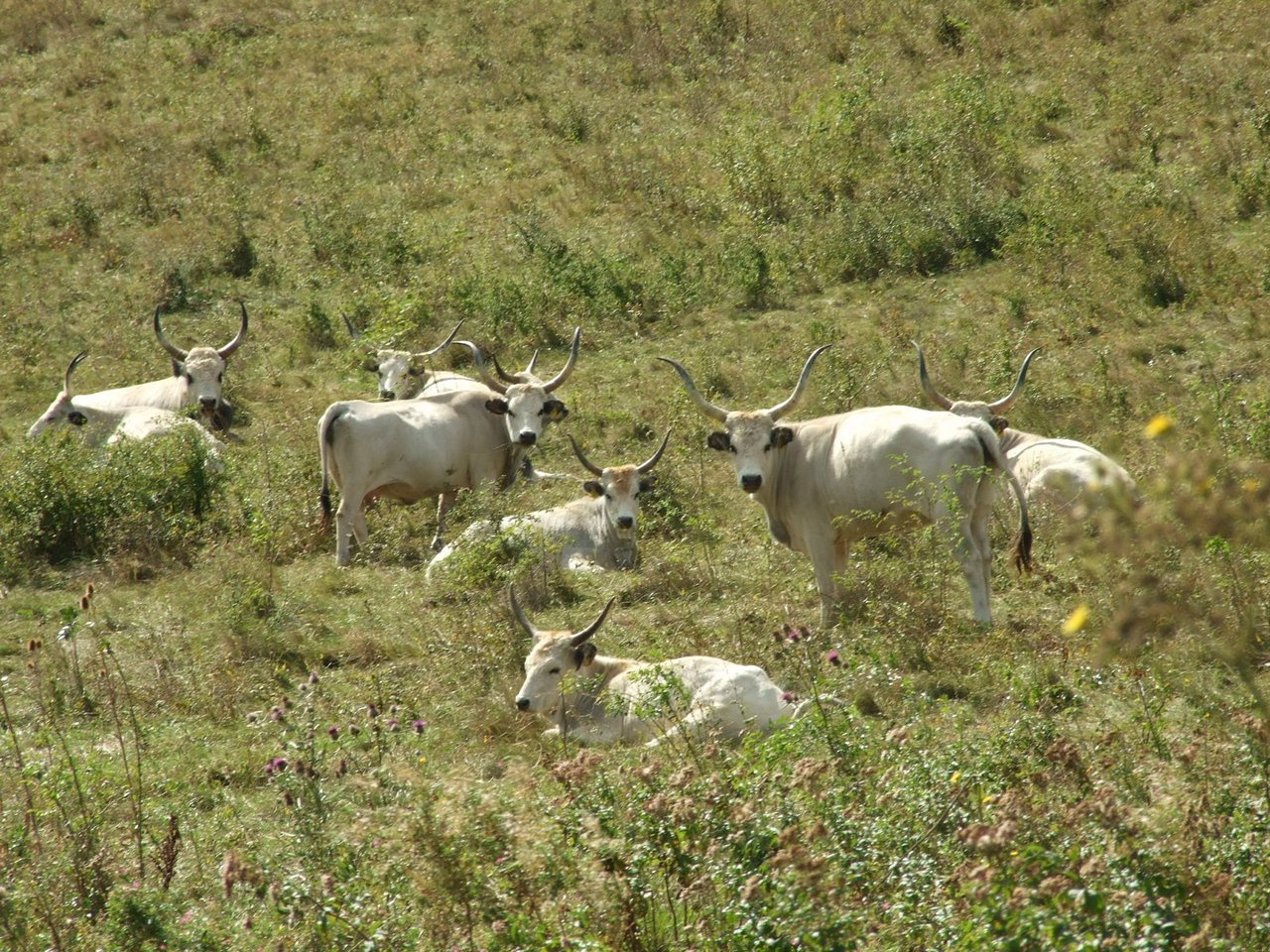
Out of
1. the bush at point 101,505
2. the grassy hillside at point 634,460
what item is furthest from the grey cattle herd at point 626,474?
the bush at point 101,505

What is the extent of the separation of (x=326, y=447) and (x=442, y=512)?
1180 mm

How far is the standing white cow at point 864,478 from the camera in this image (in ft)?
32.8

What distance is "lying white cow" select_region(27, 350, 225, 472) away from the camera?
14.5m

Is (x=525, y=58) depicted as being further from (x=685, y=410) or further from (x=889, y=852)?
(x=889, y=852)

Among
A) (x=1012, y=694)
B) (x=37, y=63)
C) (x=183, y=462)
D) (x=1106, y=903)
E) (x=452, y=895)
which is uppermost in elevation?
(x=1106, y=903)

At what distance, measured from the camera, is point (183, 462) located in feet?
42.8

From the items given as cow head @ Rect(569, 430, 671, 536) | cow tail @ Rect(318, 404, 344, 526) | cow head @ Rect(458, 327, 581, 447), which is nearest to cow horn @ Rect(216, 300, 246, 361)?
cow head @ Rect(458, 327, 581, 447)

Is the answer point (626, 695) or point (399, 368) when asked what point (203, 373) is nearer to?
point (399, 368)

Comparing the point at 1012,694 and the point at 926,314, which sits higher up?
the point at 1012,694

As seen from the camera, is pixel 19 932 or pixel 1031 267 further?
pixel 1031 267

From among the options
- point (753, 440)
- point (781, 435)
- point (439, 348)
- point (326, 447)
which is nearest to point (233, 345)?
point (439, 348)

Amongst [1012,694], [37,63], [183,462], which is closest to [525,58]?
[37,63]

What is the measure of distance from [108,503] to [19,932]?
24.5ft

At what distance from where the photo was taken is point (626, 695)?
744 cm
